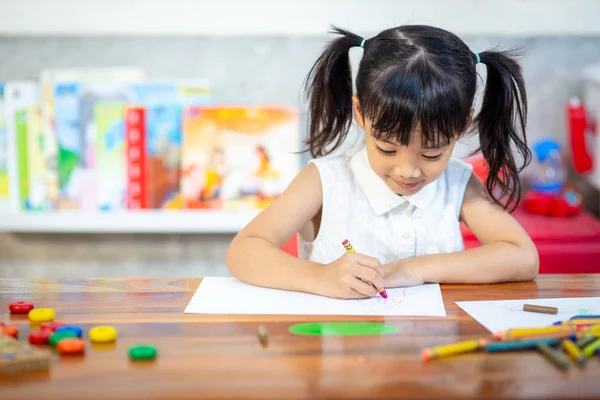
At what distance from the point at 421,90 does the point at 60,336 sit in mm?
576

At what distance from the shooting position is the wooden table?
2.25 ft

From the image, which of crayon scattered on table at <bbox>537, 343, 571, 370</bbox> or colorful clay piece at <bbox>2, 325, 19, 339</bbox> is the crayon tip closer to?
crayon scattered on table at <bbox>537, 343, 571, 370</bbox>

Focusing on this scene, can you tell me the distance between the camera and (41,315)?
0.91 meters

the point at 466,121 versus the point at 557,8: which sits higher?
the point at 557,8

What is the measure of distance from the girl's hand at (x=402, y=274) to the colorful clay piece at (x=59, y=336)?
43cm

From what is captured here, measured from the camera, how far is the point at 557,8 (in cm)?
226

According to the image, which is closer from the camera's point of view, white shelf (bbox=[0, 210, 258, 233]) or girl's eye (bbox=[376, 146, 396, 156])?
girl's eye (bbox=[376, 146, 396, 156])

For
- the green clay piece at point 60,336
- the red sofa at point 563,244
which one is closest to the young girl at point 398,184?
the green clay piece at point 60,336

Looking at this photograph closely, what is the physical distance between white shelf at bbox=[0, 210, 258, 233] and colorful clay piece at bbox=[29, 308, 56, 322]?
1241 mm

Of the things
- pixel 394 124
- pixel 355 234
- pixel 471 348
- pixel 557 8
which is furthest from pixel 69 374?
pixel 557 8

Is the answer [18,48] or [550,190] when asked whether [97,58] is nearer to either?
[18,48]

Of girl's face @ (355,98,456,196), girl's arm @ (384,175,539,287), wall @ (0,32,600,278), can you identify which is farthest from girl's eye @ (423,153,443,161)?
wall @ (0,32,600,278)

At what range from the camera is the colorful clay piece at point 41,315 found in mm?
909

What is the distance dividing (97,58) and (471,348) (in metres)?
1.77
